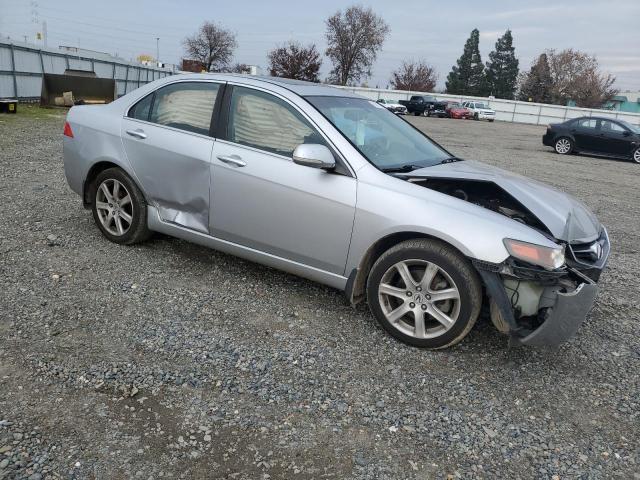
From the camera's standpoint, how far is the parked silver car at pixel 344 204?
10.7 ft

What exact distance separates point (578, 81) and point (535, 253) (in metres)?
79.7

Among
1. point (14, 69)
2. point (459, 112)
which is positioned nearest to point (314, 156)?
point (14, 69)

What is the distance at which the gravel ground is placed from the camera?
249 centimetres

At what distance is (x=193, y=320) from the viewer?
12.2 feet

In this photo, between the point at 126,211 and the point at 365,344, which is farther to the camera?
the point at 126,211

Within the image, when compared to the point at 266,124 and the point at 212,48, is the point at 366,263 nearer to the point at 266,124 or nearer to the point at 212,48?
the point at 266,124

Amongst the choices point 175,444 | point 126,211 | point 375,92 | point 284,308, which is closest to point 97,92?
point 126,211

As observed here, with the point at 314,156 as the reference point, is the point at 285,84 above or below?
above

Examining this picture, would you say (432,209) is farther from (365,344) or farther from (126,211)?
(126,211)

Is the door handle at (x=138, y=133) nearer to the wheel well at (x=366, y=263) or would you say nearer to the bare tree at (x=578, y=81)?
the wheel well at (x=366, y=263)

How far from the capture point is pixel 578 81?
7231 cm

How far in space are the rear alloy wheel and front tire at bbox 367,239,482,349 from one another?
18283mm

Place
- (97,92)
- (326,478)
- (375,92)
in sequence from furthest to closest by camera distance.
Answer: (375,92) < (97,92) < (326,478)

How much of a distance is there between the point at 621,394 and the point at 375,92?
56157 mm
